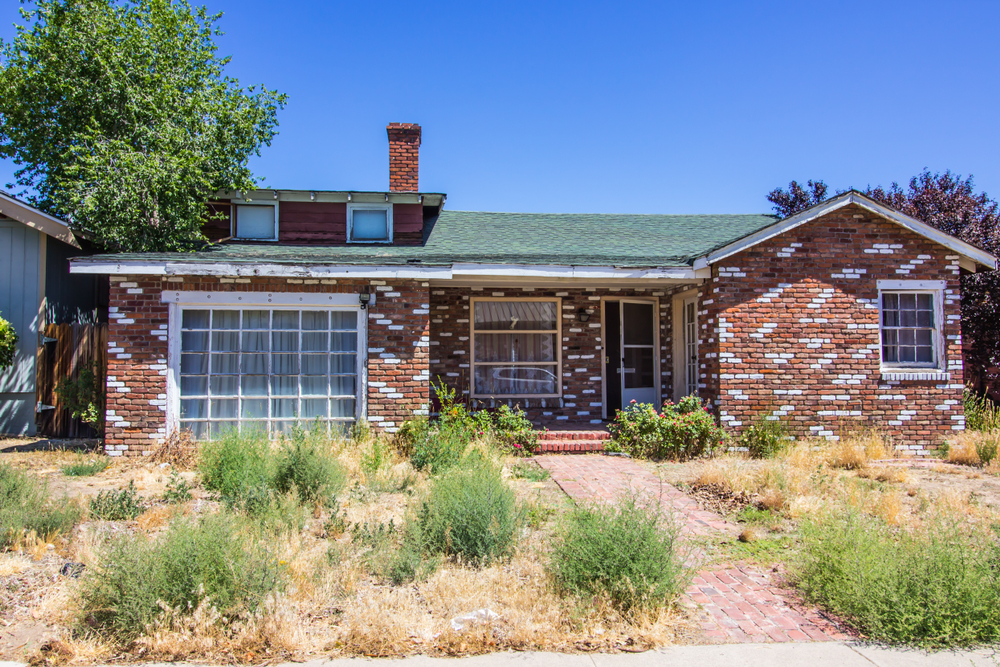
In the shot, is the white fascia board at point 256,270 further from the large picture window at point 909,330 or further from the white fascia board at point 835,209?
the large picture window at point 909,330

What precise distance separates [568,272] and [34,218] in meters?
9.56

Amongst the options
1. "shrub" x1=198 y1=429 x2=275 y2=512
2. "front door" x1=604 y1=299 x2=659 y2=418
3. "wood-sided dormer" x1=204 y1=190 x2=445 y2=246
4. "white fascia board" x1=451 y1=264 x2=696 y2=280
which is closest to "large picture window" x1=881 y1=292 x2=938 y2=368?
"white fascia board" x1=451 y1=264 x2=696 y2=280

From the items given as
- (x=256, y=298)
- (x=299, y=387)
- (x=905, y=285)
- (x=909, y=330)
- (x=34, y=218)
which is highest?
(x=34, y=218)

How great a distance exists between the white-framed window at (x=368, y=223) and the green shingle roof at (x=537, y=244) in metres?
0.57

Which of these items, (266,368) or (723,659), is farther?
(266,368)

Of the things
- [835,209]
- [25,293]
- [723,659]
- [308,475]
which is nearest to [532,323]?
[835,209]

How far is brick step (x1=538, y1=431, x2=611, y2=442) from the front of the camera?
1091 centimetres

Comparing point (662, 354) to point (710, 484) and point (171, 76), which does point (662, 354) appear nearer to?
point (710, 484)

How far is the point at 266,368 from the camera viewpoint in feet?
33.4

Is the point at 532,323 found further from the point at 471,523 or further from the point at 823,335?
the point at 471,523

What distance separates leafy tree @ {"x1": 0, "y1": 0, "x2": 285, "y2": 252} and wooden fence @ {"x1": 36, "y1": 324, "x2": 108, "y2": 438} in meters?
1.69

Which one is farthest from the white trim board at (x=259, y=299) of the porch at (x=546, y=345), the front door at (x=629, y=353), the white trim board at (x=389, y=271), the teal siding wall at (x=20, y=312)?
the front door at (x=629, y=353)

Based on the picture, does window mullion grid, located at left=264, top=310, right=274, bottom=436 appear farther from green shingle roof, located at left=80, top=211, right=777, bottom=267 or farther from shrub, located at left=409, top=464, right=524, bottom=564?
shrub, located at left=409, top=464, right=524, bottom=564

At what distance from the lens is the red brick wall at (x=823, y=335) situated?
1077 cm
